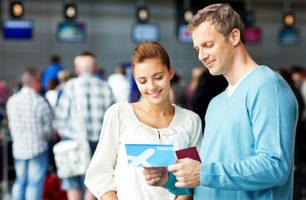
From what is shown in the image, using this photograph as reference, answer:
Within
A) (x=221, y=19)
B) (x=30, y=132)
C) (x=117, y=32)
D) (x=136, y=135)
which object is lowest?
(x=30, y=132)

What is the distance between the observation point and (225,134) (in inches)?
93.7

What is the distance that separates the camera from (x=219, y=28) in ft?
7.70

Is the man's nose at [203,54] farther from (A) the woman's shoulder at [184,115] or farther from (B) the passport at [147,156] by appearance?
(A) the woman's shoulder at [184,115]

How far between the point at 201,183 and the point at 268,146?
24 cm

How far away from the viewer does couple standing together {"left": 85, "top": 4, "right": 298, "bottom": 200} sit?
7.29 feet

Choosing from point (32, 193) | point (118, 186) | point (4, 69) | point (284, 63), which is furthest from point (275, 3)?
point (118, 186)

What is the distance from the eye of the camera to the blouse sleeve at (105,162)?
2.84 m

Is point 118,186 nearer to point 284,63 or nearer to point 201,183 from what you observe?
point 201,183

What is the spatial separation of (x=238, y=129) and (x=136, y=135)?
24.6 inches

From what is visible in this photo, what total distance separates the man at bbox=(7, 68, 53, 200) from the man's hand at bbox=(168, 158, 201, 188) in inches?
211

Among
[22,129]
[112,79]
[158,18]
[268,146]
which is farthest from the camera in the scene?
[158,18]

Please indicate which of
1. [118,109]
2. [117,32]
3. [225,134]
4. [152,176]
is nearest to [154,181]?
[152,176]

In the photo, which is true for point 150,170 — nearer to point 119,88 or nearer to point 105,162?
point 105,162

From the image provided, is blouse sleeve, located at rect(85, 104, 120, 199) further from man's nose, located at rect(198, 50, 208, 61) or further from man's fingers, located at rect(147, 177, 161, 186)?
man's nose, located at rect(198, 50, 208, 61)
